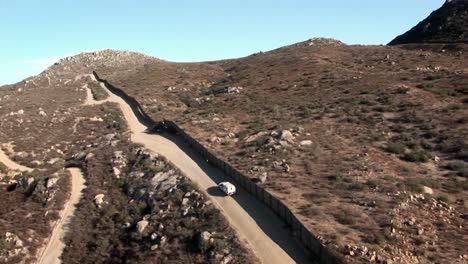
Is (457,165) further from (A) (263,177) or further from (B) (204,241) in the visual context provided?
(B) (204,241)

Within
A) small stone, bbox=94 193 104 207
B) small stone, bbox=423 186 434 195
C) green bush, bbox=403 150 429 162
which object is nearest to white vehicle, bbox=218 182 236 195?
small stone, bbox=94 193 104 207

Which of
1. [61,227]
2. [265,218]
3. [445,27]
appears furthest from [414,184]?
[445,27]

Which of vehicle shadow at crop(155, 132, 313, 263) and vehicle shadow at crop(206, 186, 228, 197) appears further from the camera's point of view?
vehicle shadow at crop(206, 186, 228, 197)

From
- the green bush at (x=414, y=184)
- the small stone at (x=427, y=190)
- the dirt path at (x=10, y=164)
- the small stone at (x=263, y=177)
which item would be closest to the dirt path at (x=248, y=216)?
the small stone at (x=263, y=177)

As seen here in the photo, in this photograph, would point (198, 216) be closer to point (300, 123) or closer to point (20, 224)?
point (20, 224)

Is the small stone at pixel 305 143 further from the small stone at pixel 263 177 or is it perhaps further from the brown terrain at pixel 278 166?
the small stone at pixel 263 177

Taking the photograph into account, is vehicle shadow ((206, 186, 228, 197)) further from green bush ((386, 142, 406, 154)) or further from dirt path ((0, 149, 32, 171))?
dirt path ((0, 149, 32, 171))
